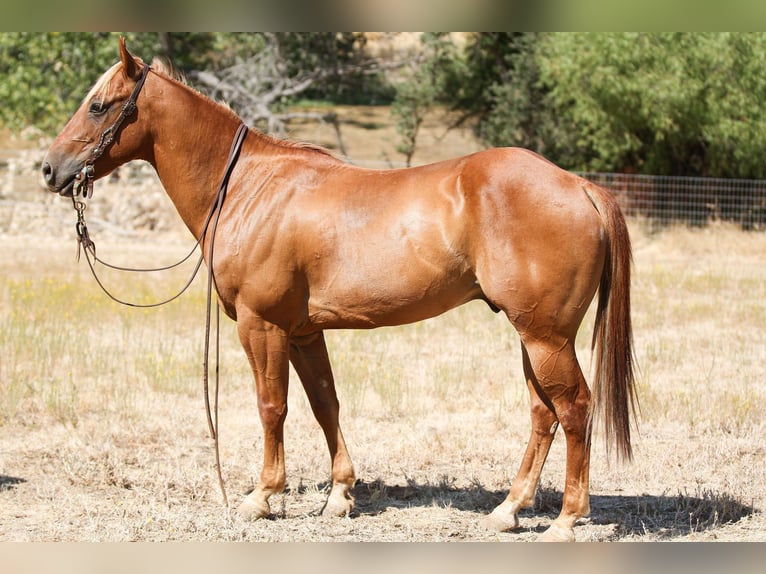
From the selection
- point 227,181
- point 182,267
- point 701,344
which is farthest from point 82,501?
point 182,267

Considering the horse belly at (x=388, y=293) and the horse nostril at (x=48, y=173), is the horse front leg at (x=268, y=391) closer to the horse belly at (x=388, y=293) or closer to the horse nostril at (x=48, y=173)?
the horse belly at (x=388, y=293)

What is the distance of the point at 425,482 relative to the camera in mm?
5367

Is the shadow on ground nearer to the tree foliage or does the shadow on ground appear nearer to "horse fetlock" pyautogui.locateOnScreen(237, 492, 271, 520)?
"horse fetlock" pyautogui.locateOnScreen(237, 492, 271, 520)

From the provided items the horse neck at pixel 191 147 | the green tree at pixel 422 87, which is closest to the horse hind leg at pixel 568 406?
the horse neck at pixel 191 147

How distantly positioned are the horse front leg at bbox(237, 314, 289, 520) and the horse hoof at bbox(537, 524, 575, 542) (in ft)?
4.99

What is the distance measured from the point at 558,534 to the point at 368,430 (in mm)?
2342

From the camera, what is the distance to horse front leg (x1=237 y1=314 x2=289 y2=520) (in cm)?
449

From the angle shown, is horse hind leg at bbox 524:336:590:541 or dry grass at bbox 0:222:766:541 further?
dry grass at bbox 0:222:766:541

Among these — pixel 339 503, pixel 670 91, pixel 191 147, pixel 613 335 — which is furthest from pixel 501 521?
pixel 670 91

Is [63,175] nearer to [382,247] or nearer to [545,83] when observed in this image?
[382,247]

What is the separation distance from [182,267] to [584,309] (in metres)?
8.97

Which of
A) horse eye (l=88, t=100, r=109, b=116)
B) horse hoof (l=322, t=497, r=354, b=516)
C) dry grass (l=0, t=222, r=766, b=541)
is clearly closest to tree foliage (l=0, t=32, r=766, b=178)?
dry grass (l=0, t=222, r=766, b=541)

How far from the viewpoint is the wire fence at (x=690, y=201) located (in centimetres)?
1677

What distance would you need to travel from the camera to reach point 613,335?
4.28 metres
